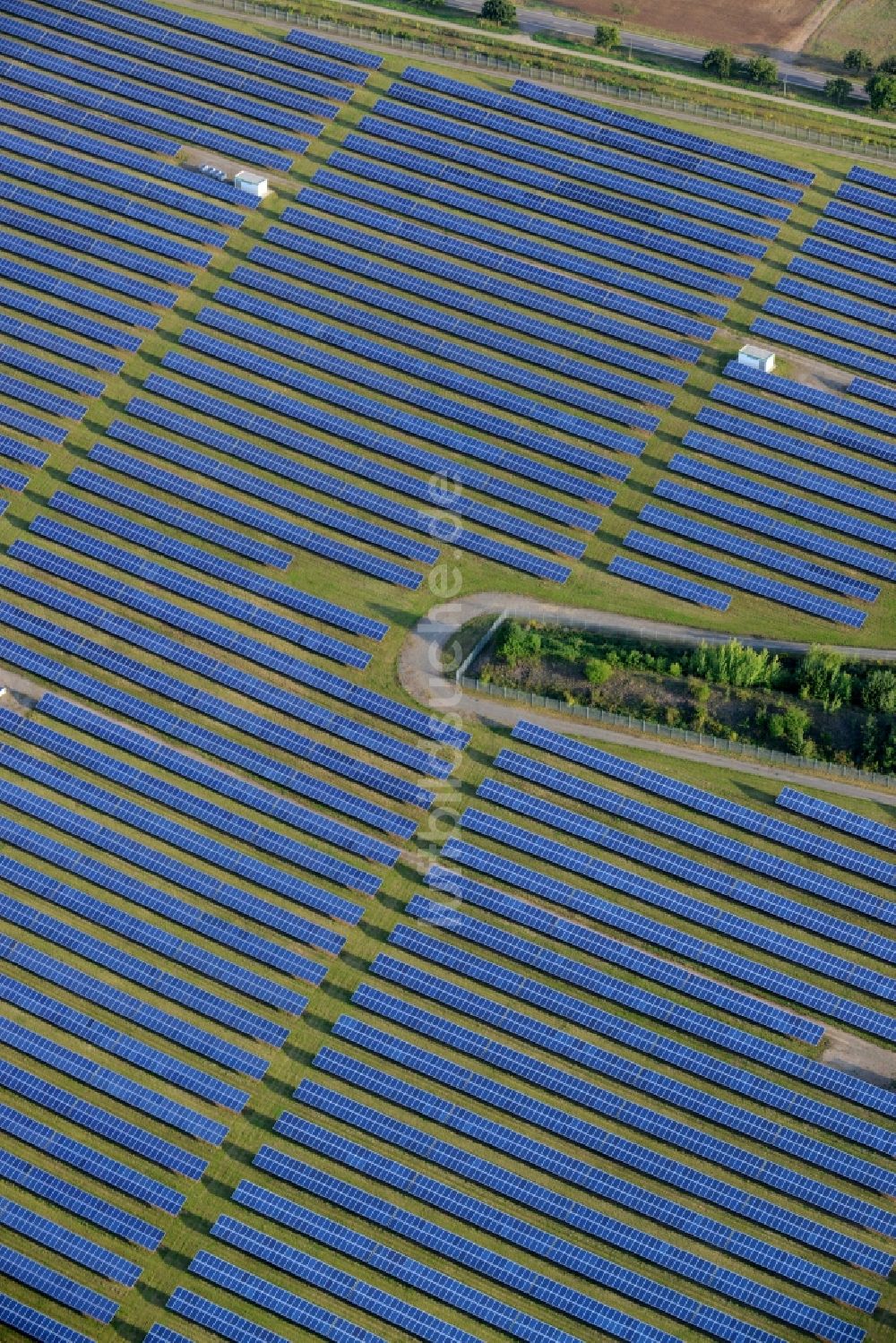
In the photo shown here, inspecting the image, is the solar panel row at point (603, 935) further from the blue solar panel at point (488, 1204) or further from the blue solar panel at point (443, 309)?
the blue solar panel at point (443, 309)

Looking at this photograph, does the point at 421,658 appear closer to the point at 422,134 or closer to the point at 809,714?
the point at 809,714

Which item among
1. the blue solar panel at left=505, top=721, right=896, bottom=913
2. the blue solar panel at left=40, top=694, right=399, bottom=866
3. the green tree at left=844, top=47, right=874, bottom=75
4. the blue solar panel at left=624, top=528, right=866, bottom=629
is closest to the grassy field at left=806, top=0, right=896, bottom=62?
the green tree at left=844, top=47, right=874, bottom=75

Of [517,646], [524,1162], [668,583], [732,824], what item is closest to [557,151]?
[668,583]

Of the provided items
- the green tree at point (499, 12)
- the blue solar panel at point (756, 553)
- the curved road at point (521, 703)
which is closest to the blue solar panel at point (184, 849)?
the curved road at point (521, 703)

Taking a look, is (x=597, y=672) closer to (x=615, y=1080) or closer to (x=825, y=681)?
(x=825, y=681)

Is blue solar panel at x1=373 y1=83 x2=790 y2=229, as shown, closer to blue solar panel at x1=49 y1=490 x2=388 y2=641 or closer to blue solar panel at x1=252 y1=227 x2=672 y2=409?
blue solar panel at x1=252 y1=227 x2=672 y2=409
